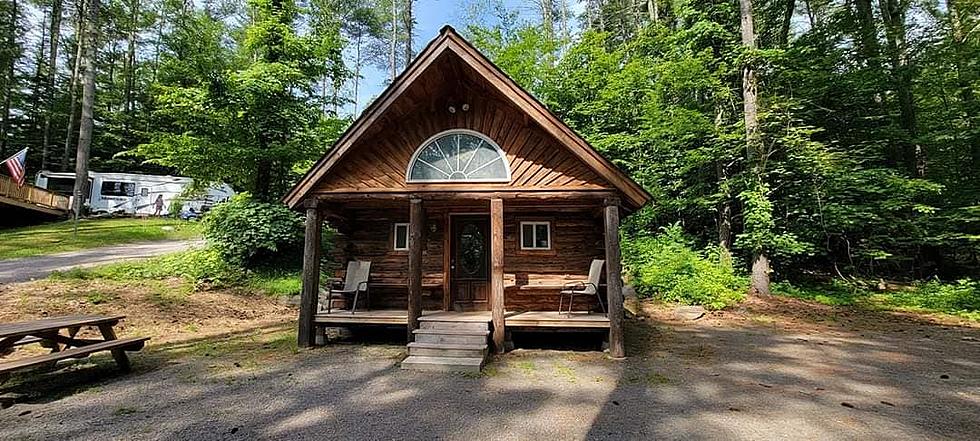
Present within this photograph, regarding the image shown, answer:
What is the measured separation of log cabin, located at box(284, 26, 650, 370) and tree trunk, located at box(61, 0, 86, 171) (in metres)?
27.4

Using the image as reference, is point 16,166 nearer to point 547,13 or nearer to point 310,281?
point 310,281

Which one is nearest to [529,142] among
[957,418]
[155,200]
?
[957,418]

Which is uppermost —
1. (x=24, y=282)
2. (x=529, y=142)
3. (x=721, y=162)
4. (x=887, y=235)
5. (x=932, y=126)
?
(x=932, y=126)

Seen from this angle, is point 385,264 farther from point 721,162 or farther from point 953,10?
point 953,10

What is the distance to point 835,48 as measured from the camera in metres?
14.1

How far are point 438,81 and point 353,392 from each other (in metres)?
5.23

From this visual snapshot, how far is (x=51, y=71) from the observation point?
2689cm

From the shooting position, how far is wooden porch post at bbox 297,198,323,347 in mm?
7590

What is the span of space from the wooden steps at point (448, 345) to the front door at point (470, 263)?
62.1 inches

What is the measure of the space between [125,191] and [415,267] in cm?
2661

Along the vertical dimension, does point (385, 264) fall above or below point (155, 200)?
below

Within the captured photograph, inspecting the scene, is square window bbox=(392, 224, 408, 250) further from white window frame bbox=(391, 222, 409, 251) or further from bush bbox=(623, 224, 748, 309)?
bush bbox=(623, 224, 748, 309)

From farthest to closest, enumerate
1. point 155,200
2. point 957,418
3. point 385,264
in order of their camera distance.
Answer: point 155,200, point 385,264, point 957,418

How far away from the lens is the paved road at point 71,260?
10.9 m
